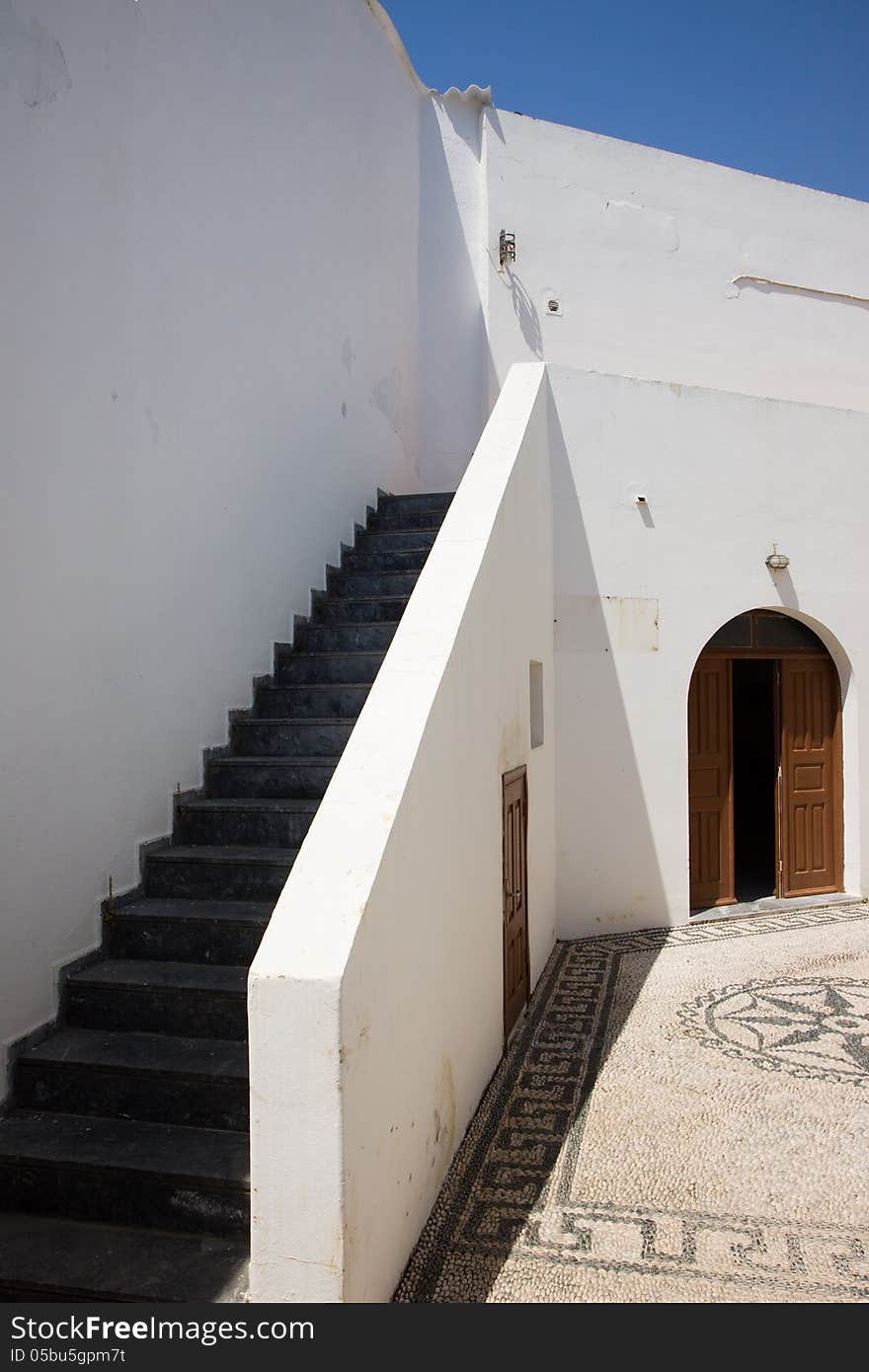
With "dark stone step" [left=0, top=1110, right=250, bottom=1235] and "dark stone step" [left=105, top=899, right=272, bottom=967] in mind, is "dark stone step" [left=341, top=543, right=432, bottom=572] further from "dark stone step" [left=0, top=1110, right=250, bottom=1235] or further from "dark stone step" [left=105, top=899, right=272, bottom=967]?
"dark stone step" [left=0, top=1110, right=250, bottom=1235]

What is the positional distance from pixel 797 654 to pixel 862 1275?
15.7ft

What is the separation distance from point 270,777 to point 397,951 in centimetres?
182

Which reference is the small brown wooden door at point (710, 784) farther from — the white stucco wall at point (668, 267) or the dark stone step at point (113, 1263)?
the dark stone step at point (113, 1263)

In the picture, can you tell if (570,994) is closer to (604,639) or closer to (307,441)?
(604,639)

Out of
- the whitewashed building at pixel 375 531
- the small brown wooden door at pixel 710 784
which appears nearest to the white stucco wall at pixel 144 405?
the whitewashed building at pixel 375 531

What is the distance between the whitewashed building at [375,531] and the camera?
229 centimetres

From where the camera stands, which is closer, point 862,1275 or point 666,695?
point 862,1275

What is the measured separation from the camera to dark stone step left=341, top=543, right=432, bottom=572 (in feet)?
17.2

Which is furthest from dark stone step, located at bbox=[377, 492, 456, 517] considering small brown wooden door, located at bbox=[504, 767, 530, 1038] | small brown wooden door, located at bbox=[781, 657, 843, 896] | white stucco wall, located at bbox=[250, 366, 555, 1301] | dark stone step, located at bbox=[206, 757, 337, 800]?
small brown wooden door, located at bbox=[781, 657, 843, 896]

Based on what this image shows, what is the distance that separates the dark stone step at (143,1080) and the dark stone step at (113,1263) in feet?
1.03

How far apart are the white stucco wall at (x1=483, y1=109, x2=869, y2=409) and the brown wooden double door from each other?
124 inches

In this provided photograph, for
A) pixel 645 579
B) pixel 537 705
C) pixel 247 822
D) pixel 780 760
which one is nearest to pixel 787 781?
pixel 780 760

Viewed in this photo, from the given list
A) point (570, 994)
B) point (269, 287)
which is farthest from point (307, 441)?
point (570, 994)

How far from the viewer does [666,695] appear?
5.81 metres
